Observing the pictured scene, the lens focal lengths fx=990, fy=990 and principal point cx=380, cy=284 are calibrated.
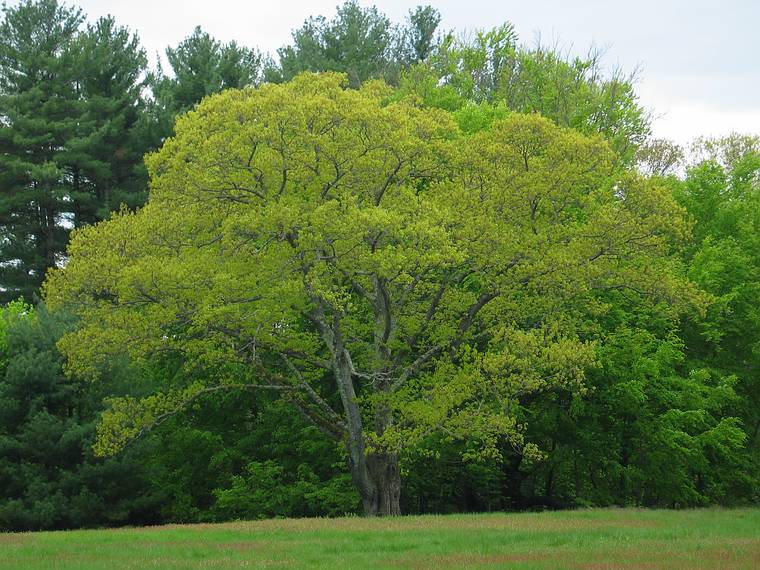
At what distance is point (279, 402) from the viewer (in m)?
34.6

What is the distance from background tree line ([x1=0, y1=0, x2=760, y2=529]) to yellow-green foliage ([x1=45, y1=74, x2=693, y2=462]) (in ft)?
6.94

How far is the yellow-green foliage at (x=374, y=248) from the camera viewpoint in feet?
82.7

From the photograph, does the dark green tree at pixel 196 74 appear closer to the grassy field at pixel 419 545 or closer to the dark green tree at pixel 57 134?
the dark green tree at pixel 57 134

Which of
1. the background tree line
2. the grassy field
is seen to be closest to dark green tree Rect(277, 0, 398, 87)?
the background tree line

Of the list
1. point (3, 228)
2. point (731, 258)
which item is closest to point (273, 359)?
point (731, 258)

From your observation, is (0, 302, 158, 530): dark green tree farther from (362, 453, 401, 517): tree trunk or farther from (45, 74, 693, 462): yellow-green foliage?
(362, 453, 401, 517): tree trunk

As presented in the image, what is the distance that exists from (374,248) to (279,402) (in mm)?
10716

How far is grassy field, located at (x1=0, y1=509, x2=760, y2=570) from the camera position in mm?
15109

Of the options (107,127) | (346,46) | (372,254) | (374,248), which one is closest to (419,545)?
(372,254)

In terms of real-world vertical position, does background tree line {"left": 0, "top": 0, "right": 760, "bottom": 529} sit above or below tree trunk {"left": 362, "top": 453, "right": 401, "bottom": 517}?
above

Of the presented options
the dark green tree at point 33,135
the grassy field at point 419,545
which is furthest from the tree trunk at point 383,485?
the dark green tree at point 33,135

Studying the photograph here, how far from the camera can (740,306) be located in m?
33.6

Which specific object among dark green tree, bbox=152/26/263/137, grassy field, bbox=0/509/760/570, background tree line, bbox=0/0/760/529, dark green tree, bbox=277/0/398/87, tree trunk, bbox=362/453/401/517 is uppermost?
dark green tree, bbox=277/0/398/87

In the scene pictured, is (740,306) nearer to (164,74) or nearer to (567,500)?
(567,500)
